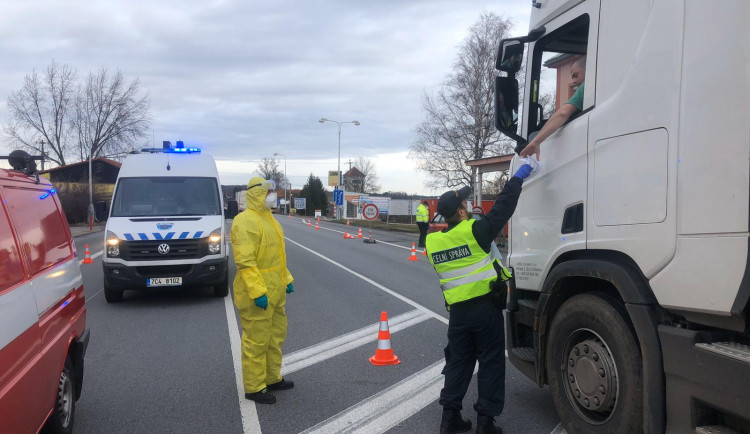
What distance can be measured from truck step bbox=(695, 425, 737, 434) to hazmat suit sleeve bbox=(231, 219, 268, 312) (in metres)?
3.15

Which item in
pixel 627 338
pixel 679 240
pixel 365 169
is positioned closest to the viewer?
pixel 679 240

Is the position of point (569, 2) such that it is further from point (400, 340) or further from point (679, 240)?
point (400, 340)

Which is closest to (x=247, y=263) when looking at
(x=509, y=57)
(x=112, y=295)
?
(x=509, y=57)

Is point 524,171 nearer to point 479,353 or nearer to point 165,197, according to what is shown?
point 479,353

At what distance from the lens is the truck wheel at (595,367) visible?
312 cm

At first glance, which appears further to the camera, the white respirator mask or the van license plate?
the van license plate

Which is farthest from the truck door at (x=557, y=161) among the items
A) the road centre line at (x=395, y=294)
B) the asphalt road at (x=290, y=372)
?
the road centre line at (x=395, y=294)

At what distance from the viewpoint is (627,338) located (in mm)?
3125

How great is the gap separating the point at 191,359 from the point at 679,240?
5.02 meters

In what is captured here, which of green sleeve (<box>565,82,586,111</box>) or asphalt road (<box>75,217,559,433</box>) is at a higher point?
green sleeve (<box>565,82,586,111</box>)

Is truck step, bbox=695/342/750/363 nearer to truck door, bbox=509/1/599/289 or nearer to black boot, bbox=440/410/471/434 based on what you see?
truck door, bbox=509/1/599/289

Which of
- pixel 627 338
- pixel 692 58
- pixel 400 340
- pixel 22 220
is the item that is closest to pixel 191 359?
pixel 400 340

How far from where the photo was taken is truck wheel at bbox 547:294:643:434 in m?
3.12

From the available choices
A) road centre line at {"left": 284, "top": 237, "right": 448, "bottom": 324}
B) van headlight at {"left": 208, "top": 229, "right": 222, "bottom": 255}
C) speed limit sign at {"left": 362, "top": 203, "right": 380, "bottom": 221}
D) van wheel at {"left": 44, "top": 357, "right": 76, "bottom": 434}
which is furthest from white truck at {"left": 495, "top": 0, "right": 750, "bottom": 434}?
speed limit sign at {"left": 362, "top": 203, "right": 380, "bottom": 221}
